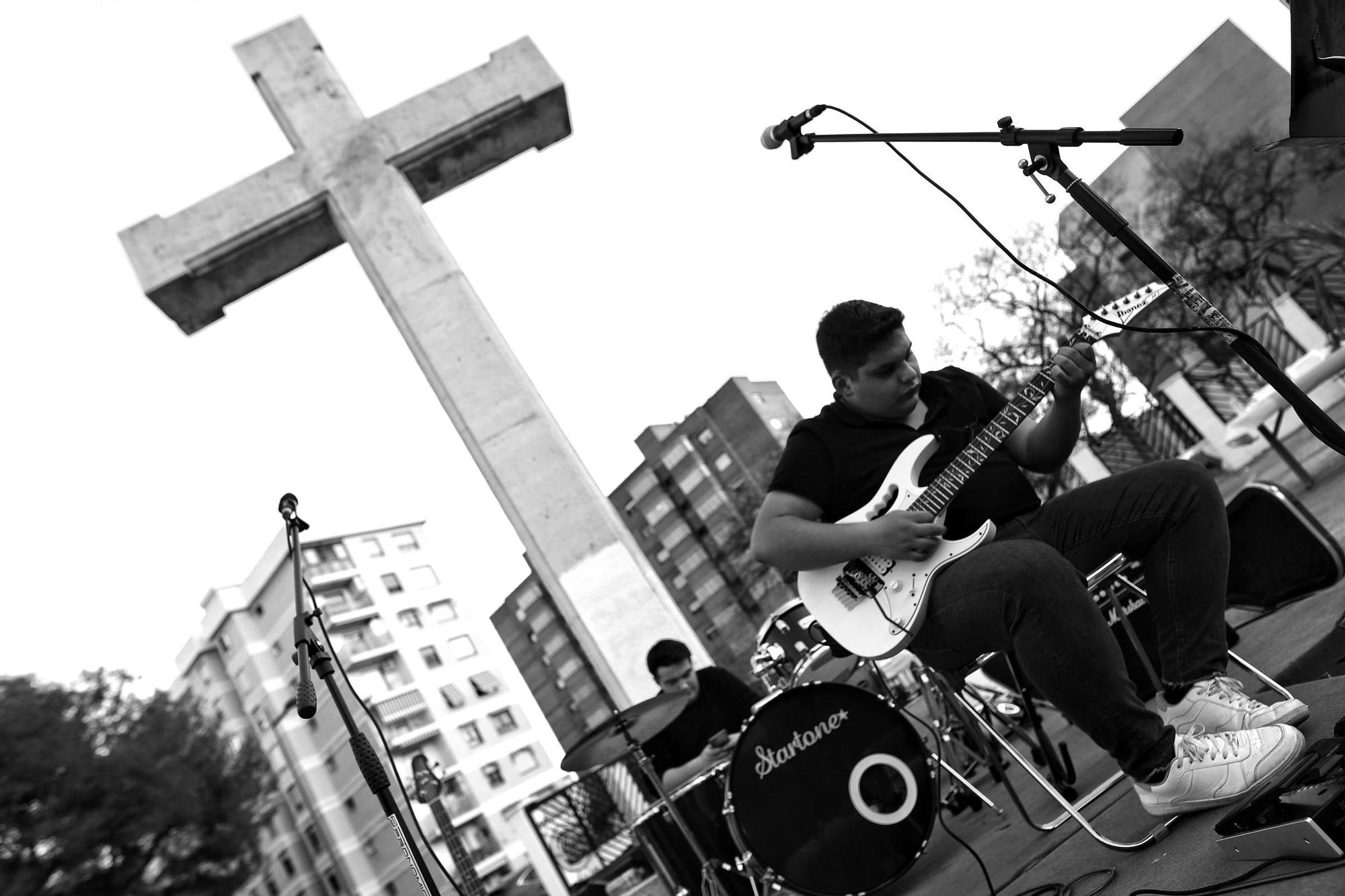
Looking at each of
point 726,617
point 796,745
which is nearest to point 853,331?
point 796,745

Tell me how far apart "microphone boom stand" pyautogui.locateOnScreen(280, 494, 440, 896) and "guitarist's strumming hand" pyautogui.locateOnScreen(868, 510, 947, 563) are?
1.56 metres

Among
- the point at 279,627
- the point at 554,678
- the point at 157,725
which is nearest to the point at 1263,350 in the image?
the point at 157,725

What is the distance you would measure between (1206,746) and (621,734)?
100.0 inches

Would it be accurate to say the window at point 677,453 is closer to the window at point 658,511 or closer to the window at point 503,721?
the window at point 658,511

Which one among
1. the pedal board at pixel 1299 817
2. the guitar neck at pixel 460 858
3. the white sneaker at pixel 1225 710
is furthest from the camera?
the guitar neck at pixel 460 858

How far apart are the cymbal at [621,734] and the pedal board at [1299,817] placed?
104 inches

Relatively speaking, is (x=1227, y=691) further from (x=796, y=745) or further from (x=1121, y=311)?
(x=796, y=745)

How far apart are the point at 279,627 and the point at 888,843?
231ft

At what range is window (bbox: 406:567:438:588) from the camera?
243ft

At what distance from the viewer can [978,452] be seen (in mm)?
3100

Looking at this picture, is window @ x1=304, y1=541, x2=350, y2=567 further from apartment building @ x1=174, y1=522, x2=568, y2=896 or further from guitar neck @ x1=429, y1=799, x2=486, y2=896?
guitar neck @ x1=429, y1=799, x2=486, y2=896

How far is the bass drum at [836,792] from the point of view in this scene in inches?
141

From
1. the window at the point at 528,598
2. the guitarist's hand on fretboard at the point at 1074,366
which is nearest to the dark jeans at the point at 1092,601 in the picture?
the guitarist's hand on fretboard at the point at 1074,366

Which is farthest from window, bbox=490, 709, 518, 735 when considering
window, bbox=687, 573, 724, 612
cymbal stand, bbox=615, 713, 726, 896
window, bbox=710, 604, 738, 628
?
cymbal stand, bbox=615, 713, 726, 896
